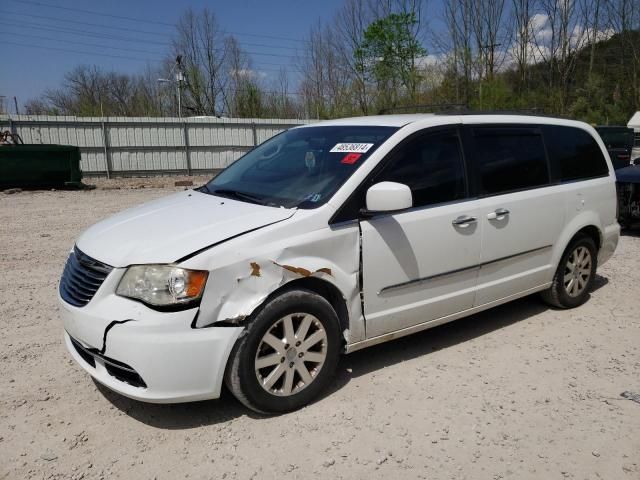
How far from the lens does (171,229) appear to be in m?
3.10

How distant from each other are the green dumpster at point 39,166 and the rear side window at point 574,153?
48.1ft

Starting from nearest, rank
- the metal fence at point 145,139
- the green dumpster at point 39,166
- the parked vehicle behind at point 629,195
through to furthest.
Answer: the parked vehicle behind at point 629,195, the green dumpster at point 39,166, the metal fence at point 145,139

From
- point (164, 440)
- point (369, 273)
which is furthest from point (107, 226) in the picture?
point (369, 273)

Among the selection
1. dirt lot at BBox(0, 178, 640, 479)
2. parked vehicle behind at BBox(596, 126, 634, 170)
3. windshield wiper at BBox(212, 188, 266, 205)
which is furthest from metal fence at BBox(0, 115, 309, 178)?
windshield wiper at BBox(212, 188, 266, 205)

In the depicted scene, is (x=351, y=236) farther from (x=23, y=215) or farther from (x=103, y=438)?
(x=23, y=215)

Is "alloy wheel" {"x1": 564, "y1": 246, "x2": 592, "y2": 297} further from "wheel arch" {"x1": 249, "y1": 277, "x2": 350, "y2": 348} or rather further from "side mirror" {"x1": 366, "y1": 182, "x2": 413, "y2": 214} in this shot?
"wheel arch" {"x1": 249, "y1": 277, "x2": 350, "y2": 348}

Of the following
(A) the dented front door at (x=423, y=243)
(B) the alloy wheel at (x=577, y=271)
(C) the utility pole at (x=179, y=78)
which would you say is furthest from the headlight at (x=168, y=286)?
(C) the utility pole at (x=179, y=78)

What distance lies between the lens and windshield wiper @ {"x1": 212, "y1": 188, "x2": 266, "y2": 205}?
11.3ft

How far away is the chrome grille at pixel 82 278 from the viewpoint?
9.65 feet

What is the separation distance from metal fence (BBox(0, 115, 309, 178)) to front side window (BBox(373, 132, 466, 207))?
18.0 meters

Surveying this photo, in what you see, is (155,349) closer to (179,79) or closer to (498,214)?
(498,214)

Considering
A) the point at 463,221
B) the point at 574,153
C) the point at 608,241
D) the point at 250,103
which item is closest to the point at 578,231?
the point at 608,241

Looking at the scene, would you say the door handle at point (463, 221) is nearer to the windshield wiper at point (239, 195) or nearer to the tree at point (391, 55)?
the windshield wiper at point (239, 195)

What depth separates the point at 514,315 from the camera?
4.85 metres
